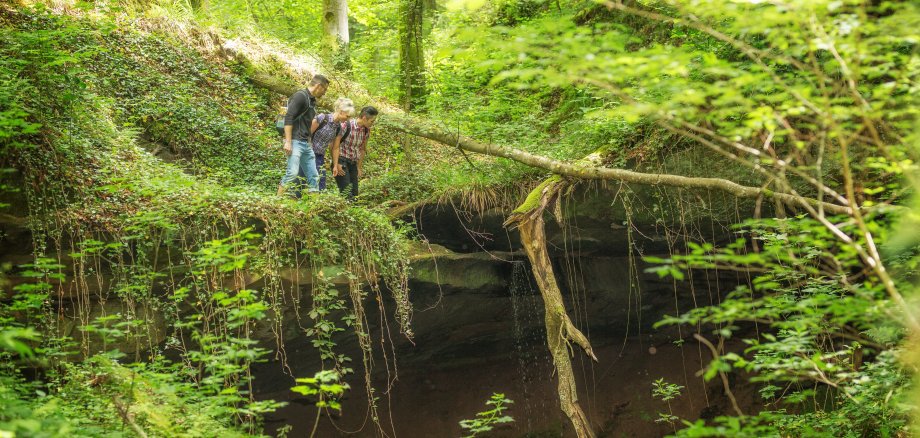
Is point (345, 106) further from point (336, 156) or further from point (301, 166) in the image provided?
point (301, 166)

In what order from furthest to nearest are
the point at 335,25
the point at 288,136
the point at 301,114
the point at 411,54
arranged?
the point at 335,25
the point at 411,54
the point at 301,114
the point at 288,136

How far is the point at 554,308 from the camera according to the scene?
6812 mm

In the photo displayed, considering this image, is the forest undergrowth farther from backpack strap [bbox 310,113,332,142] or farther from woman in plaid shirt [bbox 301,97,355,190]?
backpack strap [bbox 310,113,332,142]

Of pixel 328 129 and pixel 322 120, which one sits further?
pixel 328 129

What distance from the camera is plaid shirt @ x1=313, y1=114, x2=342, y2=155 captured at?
8.36 metres

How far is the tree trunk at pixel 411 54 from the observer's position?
11359 millimetres

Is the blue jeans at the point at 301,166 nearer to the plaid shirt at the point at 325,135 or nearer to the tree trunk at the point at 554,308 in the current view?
the plaid shirt at the point at 325,135

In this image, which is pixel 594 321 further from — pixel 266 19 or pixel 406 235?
pixel 266 19

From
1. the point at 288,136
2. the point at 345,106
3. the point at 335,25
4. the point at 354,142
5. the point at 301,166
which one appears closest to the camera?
the point at 288,136

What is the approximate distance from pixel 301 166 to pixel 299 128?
55 centimetres

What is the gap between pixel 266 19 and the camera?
15070 millimetres

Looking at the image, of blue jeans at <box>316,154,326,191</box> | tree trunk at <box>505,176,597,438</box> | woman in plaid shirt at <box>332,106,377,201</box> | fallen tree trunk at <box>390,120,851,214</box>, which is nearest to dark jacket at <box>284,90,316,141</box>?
woman in plaid shirt at <box>332,106,377,201</box>

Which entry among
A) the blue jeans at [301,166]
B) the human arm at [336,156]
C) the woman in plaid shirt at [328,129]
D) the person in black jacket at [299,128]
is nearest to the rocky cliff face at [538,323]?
the human arm at [336,156]

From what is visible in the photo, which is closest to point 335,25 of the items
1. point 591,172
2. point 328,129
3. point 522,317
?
point 328,129
